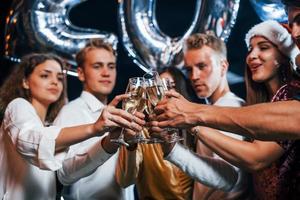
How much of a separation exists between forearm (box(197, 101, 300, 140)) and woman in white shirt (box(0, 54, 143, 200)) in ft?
0.77

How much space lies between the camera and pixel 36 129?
1.64 metres

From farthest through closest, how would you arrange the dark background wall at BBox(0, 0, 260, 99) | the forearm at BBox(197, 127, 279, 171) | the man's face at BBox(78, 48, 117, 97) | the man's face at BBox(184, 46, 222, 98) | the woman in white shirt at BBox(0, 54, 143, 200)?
1. the dark background wall at BBox(0, 0, 260, 99)
2. the man's face at BBox(78, 48, 117, 97)
3. the man's face at BBox(184, 46, 222, 98)
4. the woman in white shirt at BBox(0, 54, 143, 200)
5. the forearm at BBox(197, 127, 279, 171)

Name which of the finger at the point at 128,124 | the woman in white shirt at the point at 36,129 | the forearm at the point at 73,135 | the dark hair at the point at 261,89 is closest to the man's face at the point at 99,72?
the woman in white shirt at the point at 36,129

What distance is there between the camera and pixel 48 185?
1.84m

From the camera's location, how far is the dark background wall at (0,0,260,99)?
131 inches

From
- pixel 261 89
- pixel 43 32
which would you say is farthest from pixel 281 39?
pixel 43 32

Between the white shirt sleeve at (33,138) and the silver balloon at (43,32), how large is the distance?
87 cm

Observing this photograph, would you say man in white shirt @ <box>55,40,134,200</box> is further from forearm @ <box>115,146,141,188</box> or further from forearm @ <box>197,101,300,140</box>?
forearm @ <box>197,101,300,140</box>

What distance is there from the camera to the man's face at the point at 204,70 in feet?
6.21

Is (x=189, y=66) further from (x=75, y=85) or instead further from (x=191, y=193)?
(x=75, y=85)

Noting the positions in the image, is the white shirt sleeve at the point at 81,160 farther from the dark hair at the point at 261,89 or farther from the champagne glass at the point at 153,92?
the dark hair at the point at 261,89

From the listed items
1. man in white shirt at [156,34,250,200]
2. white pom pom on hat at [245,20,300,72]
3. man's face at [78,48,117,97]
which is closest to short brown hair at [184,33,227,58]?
man in white shirt at [156,34,250,200]

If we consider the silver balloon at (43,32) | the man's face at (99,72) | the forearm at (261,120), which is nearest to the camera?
the forearm at (261,120)

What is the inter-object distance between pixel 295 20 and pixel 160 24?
234cm
